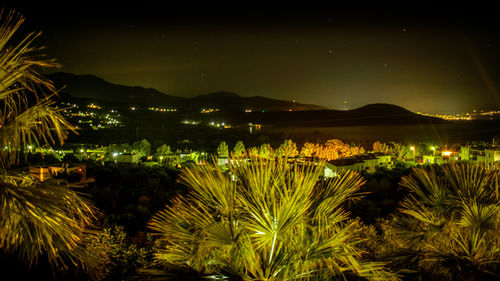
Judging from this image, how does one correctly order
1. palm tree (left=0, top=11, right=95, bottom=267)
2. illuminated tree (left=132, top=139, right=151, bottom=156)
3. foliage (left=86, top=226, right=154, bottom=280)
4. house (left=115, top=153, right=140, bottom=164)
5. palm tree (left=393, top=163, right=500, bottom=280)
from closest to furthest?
1. palm tree (left=0, top=11, right=95, bottom=267)
2. palm tree (left=393, top=163, right=500, bottom=280)
3. foliage (left=86, top=226, right=154, bottom=280)
4. house (left=115, top=153, right=140, bottom=164)
5. illuminated tree (left=132, top=139, right=151, bottom=156)

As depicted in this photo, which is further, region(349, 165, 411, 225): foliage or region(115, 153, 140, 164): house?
region(115, 153, 140, 164): house

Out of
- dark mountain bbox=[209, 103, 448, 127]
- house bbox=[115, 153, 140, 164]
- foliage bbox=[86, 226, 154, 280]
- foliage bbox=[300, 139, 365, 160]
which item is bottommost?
foliage bbox=[86, 226, 154, 280]

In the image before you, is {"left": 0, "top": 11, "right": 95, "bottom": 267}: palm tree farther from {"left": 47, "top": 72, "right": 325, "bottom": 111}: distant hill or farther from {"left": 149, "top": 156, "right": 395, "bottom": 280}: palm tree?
{"left": 47, "top": 72, "right": 325, "bottom": 111}: distant hill

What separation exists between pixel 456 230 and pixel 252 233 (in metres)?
2.53

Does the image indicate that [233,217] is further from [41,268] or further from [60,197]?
[41,268]

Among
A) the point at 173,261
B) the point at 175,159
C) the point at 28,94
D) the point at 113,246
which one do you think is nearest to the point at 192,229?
the point at 173,261

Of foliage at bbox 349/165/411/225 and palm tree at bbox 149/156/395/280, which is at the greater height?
palm tree at bbox 149/156/395/280

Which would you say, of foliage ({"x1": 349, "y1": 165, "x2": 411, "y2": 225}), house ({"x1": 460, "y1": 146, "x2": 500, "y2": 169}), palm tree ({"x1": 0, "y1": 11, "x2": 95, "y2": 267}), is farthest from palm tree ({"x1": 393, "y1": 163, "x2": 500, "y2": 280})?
house ({"x1": 460, "y1": 146, "x2": 500, "y2": 169})

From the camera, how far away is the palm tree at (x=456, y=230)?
3.51 m

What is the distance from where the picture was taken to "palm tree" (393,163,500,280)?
3506mm

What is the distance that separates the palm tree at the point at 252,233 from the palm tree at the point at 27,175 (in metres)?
0.64

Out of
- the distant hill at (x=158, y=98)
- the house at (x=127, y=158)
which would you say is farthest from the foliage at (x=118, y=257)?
the distant hill at (x=158, y=98)

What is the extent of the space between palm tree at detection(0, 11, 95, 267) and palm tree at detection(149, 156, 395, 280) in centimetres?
64

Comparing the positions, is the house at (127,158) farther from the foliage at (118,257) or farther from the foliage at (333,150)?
the foliage at (118,257)
